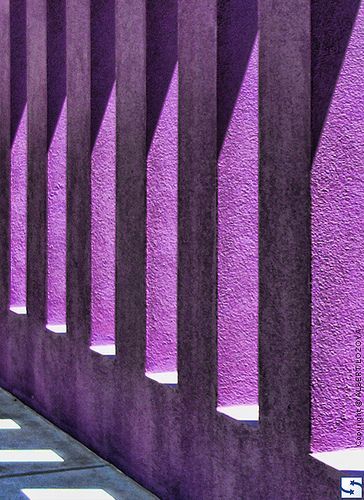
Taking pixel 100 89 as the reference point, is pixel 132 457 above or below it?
below

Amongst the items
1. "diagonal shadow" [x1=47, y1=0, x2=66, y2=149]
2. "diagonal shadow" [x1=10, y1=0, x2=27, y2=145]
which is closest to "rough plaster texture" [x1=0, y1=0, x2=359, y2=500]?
"diagonal shadow" [x1=47, y1=0, x2=66, y2=149]

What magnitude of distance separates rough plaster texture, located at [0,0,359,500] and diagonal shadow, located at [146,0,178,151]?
43 mm

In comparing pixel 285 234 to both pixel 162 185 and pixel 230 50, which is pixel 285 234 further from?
pixel 162 185

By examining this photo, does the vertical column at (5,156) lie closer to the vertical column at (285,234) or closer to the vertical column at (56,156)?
the vertical column at (56,156)

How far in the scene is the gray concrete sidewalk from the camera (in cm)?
595

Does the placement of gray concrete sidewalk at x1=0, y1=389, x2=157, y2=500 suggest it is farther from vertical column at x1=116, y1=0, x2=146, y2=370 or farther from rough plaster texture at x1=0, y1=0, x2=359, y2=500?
vertical column at x1=116, y1=0, x2=146, y2=370

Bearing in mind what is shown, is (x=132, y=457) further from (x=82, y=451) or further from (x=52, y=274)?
(x=52, y=274)

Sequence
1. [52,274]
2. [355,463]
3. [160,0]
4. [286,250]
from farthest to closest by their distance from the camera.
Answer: [52,274] < [160,0] < [286,250] < [355,463]

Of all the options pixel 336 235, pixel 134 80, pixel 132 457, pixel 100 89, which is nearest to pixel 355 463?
pixel 336 235

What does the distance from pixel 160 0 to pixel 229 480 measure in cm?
285

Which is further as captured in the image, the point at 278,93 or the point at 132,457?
the point at 132,457

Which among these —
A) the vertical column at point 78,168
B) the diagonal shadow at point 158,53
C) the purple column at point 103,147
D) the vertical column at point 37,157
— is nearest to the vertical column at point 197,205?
the diagonal shadow at point 158,53

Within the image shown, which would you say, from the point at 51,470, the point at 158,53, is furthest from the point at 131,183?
the point at 51,470

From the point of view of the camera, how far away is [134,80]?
21.0 ft
